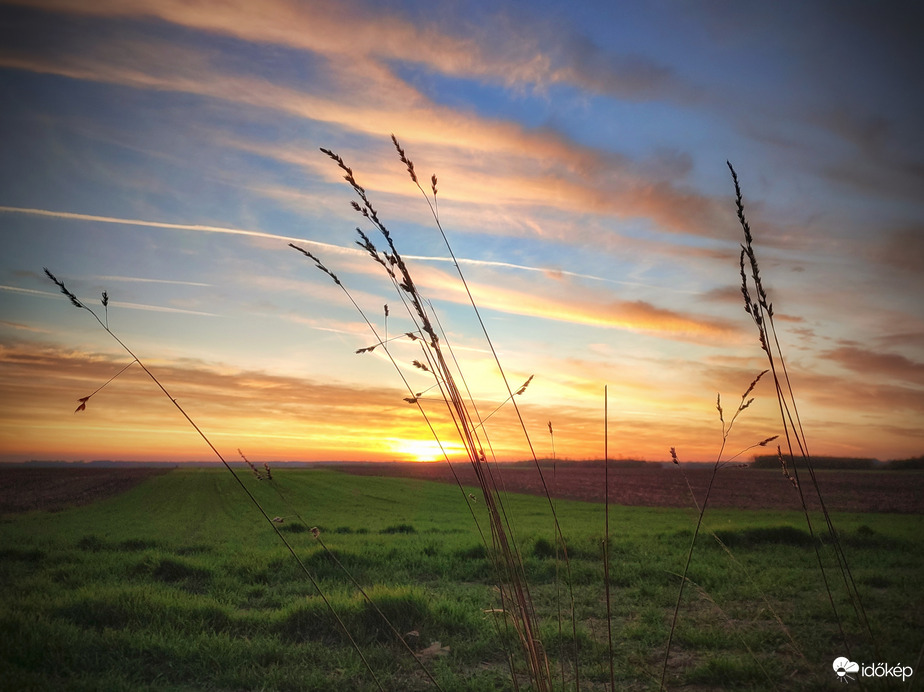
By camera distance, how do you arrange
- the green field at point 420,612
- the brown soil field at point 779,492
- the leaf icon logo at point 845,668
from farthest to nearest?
the brown soil field at point 779,492 → the green field at point 420,612 → the leaf icon logo at point 845,668

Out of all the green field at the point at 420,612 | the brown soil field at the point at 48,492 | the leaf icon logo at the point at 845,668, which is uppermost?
the leaf icon logo at the point at 845,668

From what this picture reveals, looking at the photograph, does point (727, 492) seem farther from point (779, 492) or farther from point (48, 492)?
point (48, 492)

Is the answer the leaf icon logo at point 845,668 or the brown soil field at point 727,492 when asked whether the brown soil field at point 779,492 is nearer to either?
the brown soil field at point 727,492

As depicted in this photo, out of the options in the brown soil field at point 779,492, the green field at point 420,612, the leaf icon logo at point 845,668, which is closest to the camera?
the leaf icon logo at point 845,668

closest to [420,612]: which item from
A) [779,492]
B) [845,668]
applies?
[845,668]

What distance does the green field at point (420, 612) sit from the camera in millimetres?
4219

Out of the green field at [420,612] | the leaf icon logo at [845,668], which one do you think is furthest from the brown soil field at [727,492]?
the leaf icon logo at [845,668]

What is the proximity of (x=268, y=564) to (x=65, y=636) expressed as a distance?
3801 millimetres

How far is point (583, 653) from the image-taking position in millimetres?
4559

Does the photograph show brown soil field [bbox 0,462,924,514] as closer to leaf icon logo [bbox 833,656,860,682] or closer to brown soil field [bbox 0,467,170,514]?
brown soil field [bbox 0,467,170,514]

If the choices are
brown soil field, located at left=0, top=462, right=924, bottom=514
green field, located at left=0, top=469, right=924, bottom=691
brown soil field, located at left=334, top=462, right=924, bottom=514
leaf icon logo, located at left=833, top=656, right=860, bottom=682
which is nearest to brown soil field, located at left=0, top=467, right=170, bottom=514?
brown soil field, located at left=0, top=462, right=924, bottom=514

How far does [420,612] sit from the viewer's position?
5.39m

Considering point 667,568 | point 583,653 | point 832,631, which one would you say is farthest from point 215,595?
point 832,631

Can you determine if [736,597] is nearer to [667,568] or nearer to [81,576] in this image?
[667,568]
